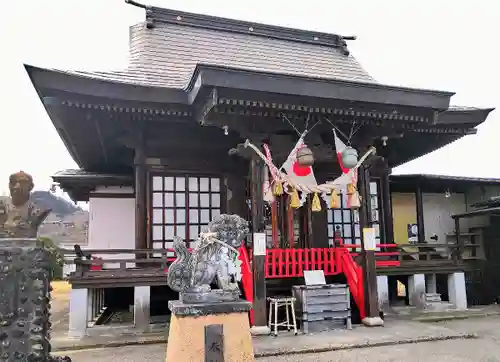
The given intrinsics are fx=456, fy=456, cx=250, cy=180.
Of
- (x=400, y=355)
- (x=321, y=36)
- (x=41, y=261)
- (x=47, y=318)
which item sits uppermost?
(x=321, y=36)

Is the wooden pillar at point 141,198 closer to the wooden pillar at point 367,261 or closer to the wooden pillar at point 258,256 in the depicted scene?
the wooden pillar at point 258,256

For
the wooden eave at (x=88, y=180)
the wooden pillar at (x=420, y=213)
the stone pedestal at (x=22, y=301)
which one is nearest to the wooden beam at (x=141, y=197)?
the wooden eave at (x=88, y=180)

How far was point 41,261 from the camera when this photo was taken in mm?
4477

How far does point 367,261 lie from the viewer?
9.41m

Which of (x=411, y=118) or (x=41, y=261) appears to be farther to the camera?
(x=411, y=118)

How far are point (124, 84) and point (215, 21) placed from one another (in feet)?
22.7

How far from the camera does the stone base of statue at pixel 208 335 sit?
497cm

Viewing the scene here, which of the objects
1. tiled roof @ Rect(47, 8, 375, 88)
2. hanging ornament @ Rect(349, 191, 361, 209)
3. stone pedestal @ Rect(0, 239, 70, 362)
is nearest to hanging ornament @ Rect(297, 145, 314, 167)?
hanging ornament @ Rect(349, 191, 361, 209)

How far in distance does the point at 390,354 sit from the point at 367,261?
2.51 metres

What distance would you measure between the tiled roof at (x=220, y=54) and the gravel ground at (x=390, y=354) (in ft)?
18.7

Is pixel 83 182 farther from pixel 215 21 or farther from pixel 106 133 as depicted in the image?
pixel 215 21

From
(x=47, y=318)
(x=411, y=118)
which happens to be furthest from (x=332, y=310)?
(x=47, y=318)

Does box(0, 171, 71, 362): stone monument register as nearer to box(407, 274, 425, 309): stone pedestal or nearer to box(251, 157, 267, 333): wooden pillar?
box(251, 157, 267, 333): wooden pillar

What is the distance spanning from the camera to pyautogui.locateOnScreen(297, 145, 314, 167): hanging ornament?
9.00 metres
